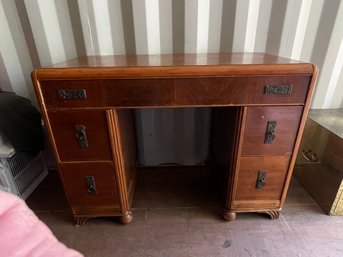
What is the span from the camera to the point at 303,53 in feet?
4.42

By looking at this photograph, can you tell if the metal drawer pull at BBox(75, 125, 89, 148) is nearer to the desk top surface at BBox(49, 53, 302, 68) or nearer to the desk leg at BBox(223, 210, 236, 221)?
the desk top surface at BBox(49, 53, 302, 68)

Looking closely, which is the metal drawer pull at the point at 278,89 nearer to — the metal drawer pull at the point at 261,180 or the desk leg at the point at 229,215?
the metal drawer pull at the point at 261,180

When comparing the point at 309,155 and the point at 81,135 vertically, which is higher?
the point at 81,135

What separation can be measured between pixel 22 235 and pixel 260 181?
0.98 metres

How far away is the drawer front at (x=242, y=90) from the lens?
0.89 metres

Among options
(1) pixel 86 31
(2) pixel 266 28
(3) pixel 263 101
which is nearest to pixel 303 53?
(2) pixel 266 28

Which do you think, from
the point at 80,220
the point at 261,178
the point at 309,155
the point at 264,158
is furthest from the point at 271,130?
the point at 80,220

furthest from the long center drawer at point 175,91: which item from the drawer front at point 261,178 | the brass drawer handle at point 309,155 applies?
the brass drawer handle at point 309,155

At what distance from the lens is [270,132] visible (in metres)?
0.99

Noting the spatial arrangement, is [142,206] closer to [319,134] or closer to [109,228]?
[109,228]

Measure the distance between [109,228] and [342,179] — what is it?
124cm

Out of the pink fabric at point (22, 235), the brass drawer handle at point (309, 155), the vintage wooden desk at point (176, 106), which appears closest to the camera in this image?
the pink fabric at point (22, 235)

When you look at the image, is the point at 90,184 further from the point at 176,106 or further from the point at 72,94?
the point at 176,106

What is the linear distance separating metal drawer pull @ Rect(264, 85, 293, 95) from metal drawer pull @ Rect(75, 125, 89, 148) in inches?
30.8
